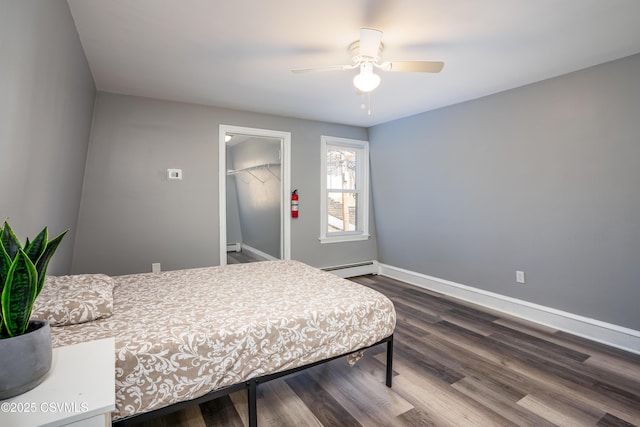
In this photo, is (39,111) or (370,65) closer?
(39,111)

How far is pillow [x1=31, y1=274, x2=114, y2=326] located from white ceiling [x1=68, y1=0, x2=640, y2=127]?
1.68 meters

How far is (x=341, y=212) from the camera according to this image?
498cm

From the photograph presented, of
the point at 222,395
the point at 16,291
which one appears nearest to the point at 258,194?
the point at 222,395

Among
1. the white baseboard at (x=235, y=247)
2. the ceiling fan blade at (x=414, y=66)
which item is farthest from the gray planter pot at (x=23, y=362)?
the white baseboard at (x=235, y=247)

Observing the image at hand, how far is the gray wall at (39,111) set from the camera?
4.23 feet

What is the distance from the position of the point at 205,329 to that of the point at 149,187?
2.59 meters

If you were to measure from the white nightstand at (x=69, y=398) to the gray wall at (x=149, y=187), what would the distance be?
8.81ft

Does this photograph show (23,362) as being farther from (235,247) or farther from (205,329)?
(235,247)

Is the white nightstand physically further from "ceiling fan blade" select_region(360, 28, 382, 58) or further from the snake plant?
"ceiling fan blade" select_region(360, 28, 382, 58)

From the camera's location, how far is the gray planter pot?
788 millimetres

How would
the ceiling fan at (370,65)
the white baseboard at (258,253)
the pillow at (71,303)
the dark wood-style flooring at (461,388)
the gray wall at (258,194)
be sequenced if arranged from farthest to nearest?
the white baseboard at (258,253), the gray wall at (258,194), the ceiling fan at (370,65), the dark wood-style flooring at (461,388), the pillow at (71,303)

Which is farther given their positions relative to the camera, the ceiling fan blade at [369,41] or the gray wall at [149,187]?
the gray wall at [149,187]

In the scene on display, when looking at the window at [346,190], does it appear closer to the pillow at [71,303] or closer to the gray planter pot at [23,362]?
the pillow at [71,303]

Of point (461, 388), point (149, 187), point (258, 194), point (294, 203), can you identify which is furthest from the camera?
point (258, 194)
